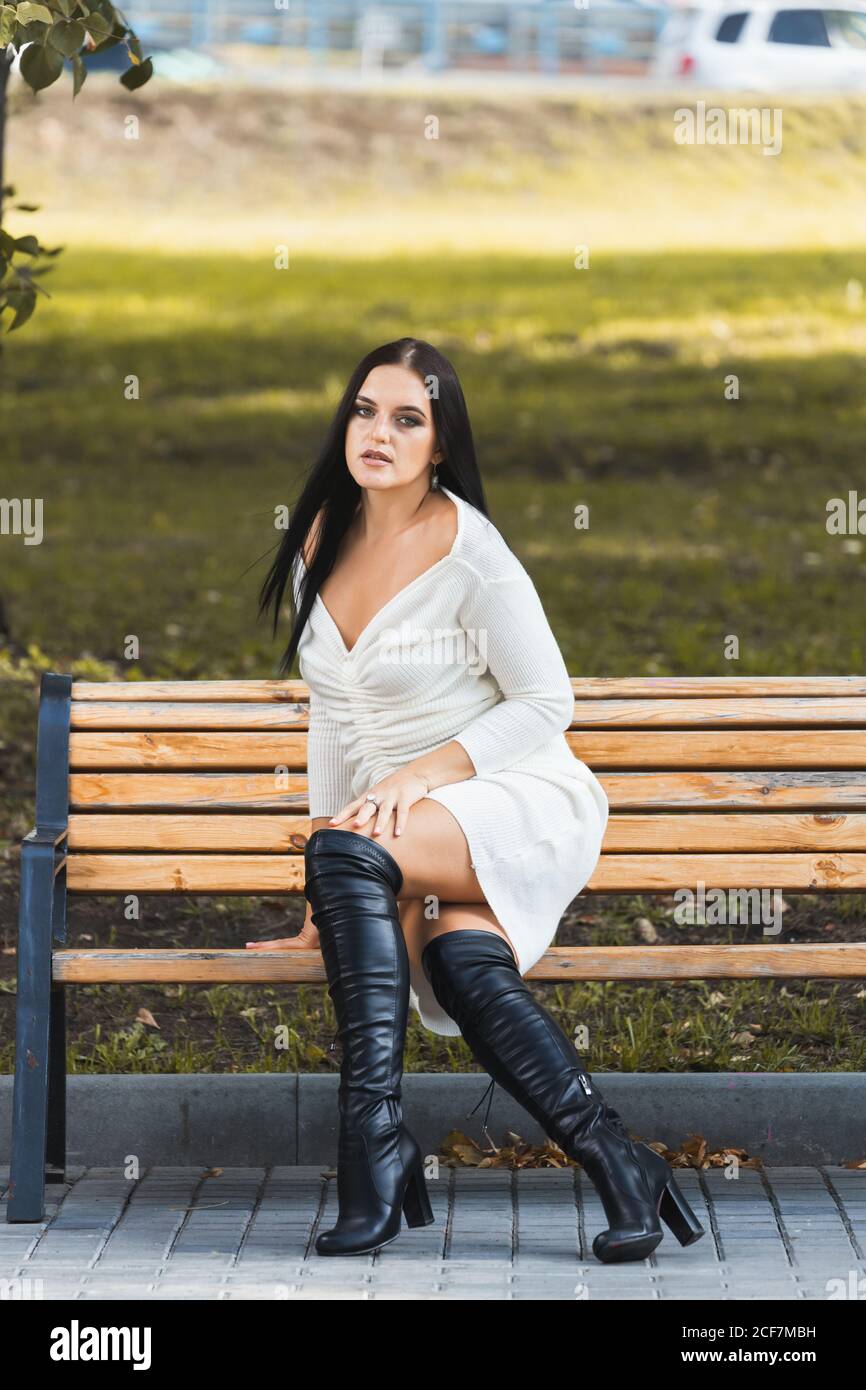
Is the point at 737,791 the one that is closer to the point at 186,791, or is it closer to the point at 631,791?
the point at 631,791

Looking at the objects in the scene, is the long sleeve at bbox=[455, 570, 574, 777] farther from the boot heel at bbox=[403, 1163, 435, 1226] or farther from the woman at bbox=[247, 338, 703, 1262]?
the boot heel at bbox=[403, 1163, 435, 1226]

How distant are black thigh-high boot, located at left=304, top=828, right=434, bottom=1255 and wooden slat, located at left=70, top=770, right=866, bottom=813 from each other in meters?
0.55

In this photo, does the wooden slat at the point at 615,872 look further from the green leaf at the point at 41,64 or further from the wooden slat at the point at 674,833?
the green leaf at the point at 41,64

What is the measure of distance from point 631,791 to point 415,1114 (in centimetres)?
83

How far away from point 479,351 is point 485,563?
1141 centimetres

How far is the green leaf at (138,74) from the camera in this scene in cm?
479

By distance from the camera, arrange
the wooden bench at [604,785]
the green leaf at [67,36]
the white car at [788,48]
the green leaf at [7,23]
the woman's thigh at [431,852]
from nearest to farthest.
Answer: the woman's thigh at [431,852] < the wooden bench at [604,785] < the green leaf at [7,23] < the green leaf at [67,36] < the white car at [788,48]

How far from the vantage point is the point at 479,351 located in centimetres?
1495

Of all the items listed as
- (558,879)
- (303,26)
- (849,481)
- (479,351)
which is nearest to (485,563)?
(558,879)

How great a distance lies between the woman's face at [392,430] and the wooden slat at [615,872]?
33.5 inches

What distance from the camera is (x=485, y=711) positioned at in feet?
12.6

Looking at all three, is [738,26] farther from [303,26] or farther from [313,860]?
[313,860]

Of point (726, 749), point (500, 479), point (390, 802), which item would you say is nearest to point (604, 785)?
point (726, 749)

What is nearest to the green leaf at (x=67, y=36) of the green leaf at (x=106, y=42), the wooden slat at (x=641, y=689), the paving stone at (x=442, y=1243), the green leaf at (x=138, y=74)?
the green leaf at (x=106, y=42)
